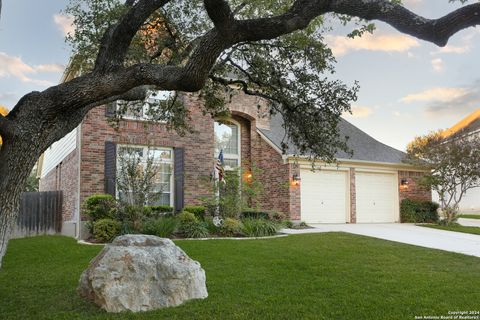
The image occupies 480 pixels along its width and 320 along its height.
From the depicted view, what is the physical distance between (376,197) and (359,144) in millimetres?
2634

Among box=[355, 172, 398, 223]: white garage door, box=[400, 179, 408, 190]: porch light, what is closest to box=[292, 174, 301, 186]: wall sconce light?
Answer: box=[355, 172, 398, 223]: white garage door

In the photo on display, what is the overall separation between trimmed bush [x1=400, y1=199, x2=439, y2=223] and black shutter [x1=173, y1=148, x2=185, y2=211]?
34.0 ft

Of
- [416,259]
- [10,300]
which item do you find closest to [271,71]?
[416,259]

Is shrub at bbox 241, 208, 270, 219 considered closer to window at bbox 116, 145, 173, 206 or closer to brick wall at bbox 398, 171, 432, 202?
window at bbox 116, 145, 173, 206

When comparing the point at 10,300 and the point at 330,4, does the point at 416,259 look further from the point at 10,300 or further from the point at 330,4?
the point at 10,300

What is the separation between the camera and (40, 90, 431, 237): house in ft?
45.1

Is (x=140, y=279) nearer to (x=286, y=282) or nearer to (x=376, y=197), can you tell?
(x=286, y=282)

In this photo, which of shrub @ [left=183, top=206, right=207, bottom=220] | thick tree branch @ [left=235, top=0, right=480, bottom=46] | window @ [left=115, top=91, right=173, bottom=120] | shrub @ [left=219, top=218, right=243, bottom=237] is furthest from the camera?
shrub @ [left=183, top=206, right=207, bottom=220]

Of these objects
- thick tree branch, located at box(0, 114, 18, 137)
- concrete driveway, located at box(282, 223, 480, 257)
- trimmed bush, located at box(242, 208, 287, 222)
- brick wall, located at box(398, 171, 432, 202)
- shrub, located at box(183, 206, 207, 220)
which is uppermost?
thick tree branch, located at box(0, 114, 18, 137)

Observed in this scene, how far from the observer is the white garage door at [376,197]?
18203mm

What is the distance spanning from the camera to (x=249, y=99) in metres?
18.3

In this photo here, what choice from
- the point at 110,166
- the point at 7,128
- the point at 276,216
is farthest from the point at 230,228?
the point at 7,128

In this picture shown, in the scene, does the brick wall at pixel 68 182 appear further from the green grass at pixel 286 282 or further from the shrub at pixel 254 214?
the shrub at pixel 254 214

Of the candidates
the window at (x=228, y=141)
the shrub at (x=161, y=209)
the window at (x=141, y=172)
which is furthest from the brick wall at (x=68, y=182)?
the window at (x=228, y=141)
